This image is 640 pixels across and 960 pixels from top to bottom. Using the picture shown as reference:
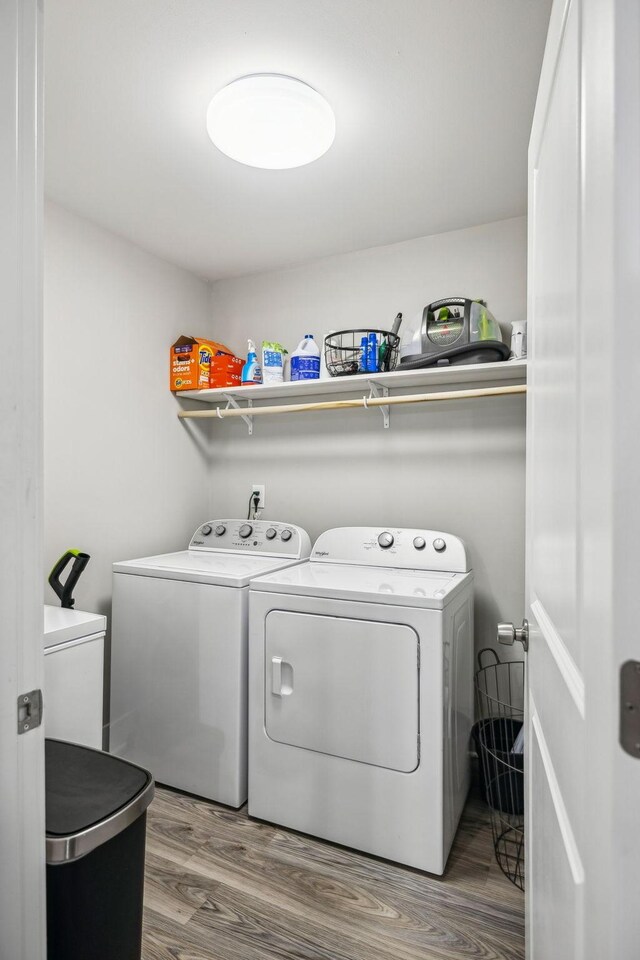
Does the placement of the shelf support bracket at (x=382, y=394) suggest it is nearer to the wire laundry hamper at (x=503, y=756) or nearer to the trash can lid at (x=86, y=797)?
the wire laundry hamper at (x=503, y=756)

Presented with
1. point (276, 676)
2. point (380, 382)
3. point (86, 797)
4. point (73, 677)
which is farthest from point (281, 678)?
point (380, 382)

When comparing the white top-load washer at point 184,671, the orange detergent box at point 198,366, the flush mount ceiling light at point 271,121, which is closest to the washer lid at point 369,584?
the white top-load washer at point 184,671

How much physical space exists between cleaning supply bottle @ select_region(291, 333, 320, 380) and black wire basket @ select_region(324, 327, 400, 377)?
7cm

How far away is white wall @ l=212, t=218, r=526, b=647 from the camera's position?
7.74 ft

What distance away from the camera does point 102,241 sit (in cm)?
243

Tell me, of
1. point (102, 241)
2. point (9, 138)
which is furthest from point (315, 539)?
point (9, 138)

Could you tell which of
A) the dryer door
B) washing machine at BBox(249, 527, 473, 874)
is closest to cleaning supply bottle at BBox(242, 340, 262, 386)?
washing machine at BBox(249, 527, 473, 874)

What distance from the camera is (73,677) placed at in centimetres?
163

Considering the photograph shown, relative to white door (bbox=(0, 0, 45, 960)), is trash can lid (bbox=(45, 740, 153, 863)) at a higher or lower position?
lower

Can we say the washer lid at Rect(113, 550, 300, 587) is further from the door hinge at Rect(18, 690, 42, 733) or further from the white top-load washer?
the door hinge at Rect(18, 690, 42, 733)

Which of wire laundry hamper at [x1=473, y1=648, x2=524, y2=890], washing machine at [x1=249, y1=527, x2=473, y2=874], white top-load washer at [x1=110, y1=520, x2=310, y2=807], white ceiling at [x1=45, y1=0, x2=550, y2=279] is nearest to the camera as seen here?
white ceiling at [x1=45, y1=0, x2=550, y2=279]

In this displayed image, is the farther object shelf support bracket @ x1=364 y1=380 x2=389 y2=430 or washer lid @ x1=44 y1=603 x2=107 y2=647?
shelf support bracket @ x1=364 y1=380 x2=389 y2=430

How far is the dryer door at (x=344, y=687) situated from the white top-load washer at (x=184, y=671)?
0.16 m

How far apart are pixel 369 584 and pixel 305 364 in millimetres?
1117
